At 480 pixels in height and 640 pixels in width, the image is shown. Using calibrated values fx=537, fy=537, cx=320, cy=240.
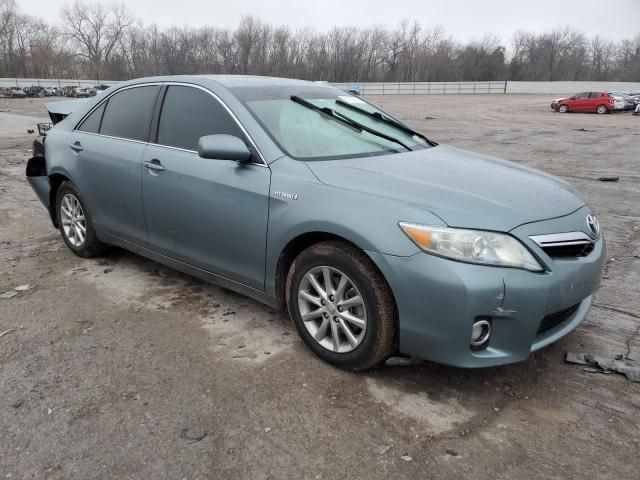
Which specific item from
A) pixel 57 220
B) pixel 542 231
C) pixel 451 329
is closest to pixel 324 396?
pixel 451 329

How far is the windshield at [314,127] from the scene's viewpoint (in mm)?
3350

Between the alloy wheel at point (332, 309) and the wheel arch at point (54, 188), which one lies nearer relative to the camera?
the alloy wheel at point (332, 309)

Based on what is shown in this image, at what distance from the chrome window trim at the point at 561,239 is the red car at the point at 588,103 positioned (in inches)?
1449

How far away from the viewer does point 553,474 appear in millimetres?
2262

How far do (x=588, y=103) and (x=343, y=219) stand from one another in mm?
37638

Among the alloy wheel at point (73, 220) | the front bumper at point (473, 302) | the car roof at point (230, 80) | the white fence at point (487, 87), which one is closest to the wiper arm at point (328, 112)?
the car roof at point (230, 80)

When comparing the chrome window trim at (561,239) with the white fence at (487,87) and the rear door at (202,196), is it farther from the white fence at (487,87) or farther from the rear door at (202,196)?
the white fence at (487,87)

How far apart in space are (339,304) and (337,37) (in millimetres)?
109989

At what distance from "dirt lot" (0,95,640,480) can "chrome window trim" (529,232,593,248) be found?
2.55ft

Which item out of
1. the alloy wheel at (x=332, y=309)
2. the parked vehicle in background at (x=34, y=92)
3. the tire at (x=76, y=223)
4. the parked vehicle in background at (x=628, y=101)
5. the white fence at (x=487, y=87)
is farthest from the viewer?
the white fence at (x=487, y=87)

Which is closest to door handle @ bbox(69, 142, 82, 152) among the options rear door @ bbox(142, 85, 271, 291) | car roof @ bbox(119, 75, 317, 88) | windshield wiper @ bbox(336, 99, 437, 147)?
car roof @ bbox(119, 75, 317, 88)

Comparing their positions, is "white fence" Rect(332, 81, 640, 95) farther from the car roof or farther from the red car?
the car roof

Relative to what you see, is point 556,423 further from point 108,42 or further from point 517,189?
point 108,42

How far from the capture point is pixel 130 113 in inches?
168
